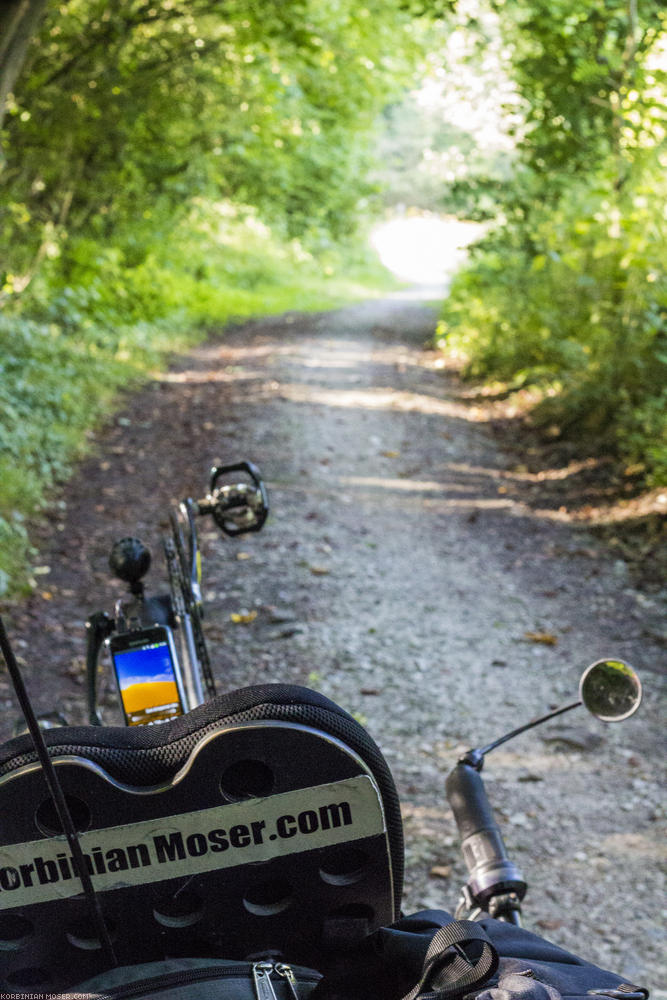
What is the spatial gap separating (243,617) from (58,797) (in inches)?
182

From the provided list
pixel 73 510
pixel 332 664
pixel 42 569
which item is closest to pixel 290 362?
pixel 73 510

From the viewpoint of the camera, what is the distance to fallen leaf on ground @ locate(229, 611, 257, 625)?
19.2 ft

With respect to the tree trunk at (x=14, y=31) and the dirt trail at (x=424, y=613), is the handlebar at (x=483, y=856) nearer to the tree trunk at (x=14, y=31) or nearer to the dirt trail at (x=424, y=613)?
the dirt trail at (x=424, y=613)

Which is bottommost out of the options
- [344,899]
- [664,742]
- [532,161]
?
[664,742]

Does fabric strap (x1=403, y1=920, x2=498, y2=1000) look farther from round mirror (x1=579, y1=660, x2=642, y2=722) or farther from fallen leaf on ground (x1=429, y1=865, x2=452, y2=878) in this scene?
fallen leaf on ground (x1=429, y1=865, x2=452, y2=878)

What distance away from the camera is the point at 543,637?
5.79 meters

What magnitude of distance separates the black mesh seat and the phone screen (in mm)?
984

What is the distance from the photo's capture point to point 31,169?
1371cm

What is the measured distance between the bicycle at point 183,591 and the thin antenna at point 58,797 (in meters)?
1.10

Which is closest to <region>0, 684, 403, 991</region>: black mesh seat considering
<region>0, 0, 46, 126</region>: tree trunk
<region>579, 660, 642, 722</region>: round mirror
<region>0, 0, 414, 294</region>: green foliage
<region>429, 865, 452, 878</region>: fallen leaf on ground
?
<region>579, 660, 642, 722</region>: round mirror

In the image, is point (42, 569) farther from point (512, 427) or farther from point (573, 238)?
point (573, 238)

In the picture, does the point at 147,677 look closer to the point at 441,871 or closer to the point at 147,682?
the point at 147,682

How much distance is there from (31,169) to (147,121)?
7.00ft

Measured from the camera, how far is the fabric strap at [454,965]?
1.31 m
